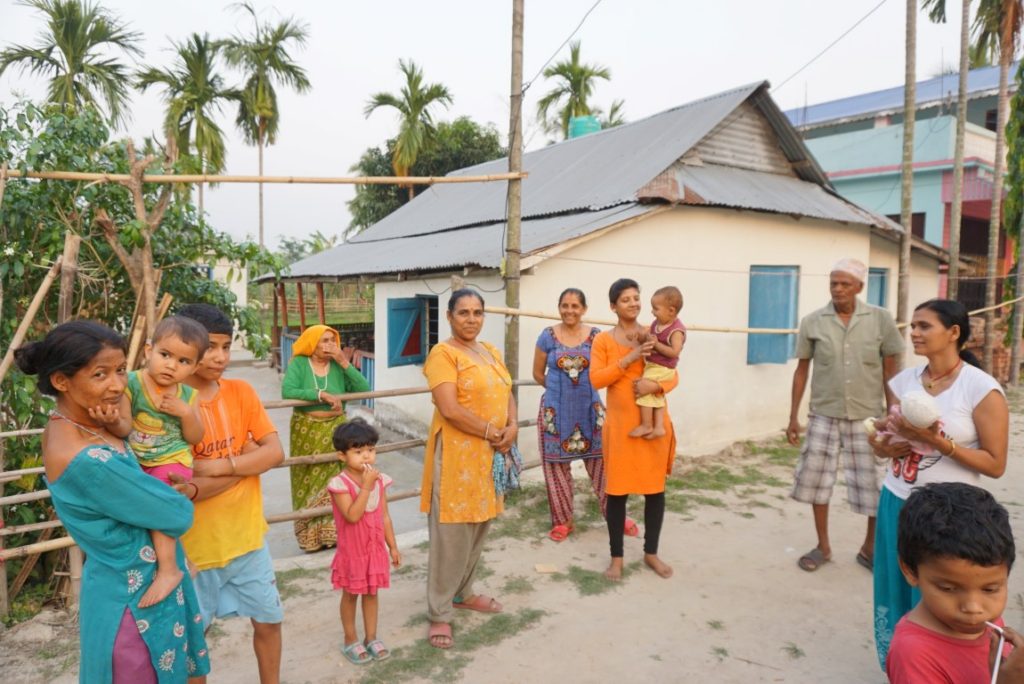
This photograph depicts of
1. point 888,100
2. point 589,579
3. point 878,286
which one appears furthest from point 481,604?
point 888,100

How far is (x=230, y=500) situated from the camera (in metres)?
2.19

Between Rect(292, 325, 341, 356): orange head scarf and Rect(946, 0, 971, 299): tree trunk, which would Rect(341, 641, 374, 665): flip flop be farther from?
Rect(946, 0, 971, 299): tree trunk

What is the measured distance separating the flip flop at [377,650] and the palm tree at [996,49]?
1049 centimetres

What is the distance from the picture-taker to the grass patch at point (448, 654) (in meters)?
2.69

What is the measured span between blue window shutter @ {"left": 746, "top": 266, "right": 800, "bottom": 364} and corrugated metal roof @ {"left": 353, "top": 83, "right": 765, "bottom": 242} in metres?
1.76

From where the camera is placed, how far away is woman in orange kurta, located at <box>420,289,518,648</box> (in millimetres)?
2918

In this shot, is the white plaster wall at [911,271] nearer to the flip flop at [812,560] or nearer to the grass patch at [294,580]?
the flip flop at [812,560]

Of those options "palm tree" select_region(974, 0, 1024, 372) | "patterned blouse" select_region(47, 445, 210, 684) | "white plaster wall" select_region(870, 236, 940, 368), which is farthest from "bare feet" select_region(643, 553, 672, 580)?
"palm tree" select_region(974, 0, 1024, 372)

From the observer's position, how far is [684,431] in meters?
6.86

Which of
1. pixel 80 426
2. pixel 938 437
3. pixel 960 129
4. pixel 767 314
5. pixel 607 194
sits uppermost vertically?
pixel 960 129

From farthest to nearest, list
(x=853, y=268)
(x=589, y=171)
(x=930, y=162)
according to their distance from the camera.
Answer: (x=930, y=162), (x=589, y=171), (x=853, y=268)

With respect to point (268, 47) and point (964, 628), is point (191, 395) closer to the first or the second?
point (964, 628)

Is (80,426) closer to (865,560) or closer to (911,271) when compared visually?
(865,560)

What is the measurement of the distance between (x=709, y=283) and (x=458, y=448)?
16.1 feet
